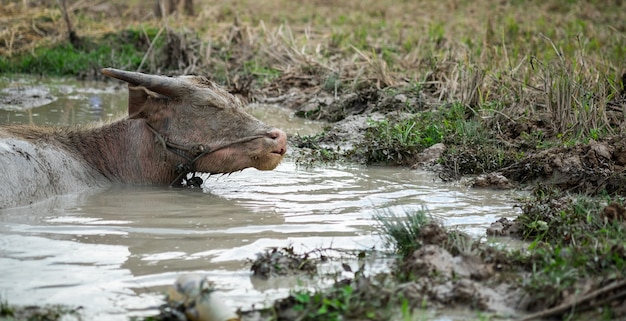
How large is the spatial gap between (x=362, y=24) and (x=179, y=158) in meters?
11.3

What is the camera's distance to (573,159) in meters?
7.22

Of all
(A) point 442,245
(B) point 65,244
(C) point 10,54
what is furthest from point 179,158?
(C) point 10,54

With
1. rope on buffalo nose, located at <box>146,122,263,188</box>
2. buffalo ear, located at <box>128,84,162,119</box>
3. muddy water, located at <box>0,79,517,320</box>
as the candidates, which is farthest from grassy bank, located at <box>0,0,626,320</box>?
buffalo ear, located at <box>128,84,162,119</box>

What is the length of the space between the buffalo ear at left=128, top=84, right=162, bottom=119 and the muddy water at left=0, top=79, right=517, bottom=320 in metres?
0.62

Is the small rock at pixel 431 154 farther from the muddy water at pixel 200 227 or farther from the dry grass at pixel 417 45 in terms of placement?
the dry grass at pixel 417 45

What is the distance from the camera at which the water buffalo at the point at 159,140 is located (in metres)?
6.89

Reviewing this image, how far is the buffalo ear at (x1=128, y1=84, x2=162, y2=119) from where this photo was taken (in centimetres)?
694

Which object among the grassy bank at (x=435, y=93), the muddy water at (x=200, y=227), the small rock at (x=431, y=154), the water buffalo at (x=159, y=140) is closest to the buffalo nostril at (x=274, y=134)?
the water buffalo at (x=159, y=140)

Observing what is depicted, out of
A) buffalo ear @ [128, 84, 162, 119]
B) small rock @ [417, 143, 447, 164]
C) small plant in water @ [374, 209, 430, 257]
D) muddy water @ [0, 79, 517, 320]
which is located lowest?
muddy water @ [0, 79, 517, 320]

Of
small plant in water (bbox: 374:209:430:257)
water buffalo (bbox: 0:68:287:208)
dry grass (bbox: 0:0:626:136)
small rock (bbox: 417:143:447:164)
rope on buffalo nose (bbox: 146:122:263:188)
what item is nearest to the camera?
small plant in water (bbox: 374:209:430:257)

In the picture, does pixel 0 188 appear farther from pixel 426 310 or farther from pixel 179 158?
pixel 426 310

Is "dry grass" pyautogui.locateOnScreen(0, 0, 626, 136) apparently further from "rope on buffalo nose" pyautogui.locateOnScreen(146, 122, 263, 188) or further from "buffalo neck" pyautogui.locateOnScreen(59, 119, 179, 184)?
"buffalo neck" pyautogui.locateOnScreen(59, 119, 179, 184)

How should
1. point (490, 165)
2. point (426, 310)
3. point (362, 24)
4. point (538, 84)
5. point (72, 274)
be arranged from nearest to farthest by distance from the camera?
point (426, 310), point (72, 274), point (490, 165), point (538, 84), point (362, 24)

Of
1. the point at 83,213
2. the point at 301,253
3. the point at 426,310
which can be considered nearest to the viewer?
the point at 426,310
